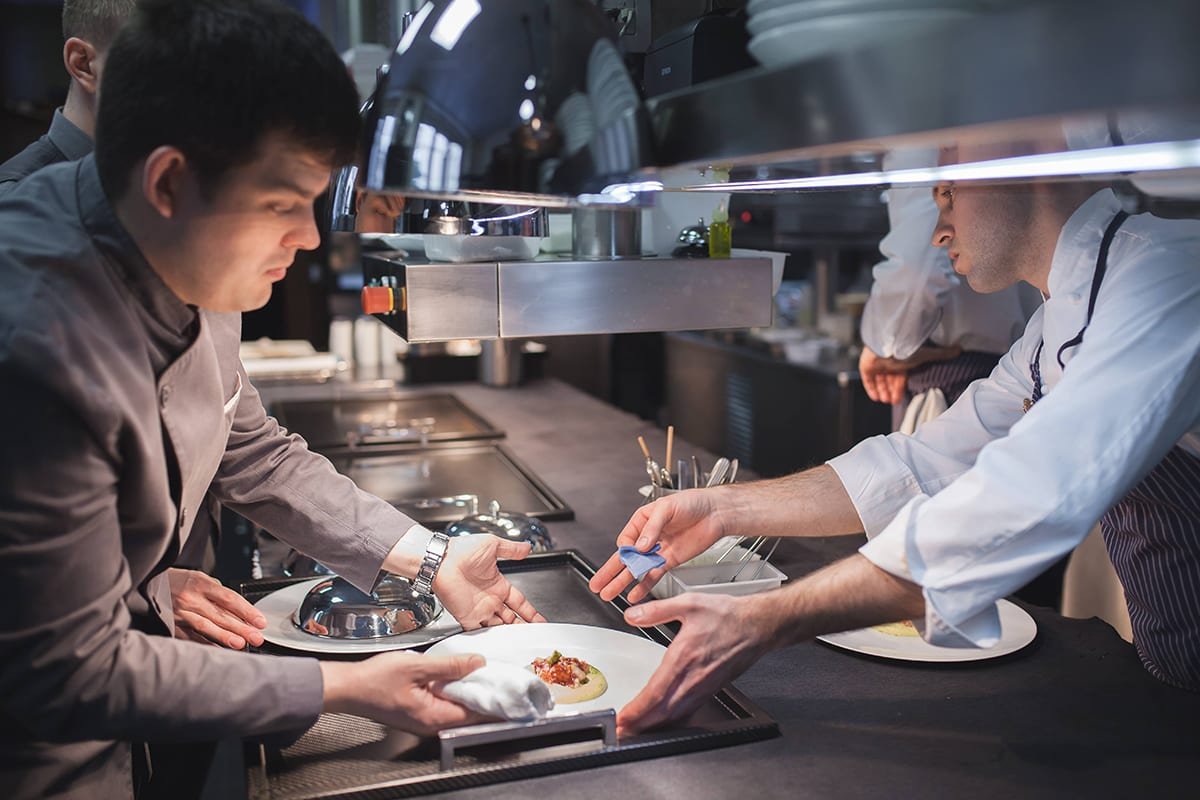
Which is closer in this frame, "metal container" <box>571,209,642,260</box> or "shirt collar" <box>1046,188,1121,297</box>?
"shirt collar" <box>1046,188,1121,297</box>

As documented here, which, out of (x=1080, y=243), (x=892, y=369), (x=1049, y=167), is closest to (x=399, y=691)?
(x=1049, y=167)

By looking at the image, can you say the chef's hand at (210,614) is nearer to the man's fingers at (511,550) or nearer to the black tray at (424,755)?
the black tray at (424,755)

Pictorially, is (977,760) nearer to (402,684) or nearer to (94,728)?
(402,684)

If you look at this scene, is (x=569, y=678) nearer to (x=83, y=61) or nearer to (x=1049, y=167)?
(x=1049, y=167)

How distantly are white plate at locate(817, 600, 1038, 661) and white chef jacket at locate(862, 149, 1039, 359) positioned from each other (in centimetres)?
166

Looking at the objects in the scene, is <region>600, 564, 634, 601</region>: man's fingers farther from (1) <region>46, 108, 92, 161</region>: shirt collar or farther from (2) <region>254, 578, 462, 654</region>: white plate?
(1) <region>46, 108, 92, 161</region>: shirt collar

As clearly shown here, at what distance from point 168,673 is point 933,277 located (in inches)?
102

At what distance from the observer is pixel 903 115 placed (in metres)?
0.75

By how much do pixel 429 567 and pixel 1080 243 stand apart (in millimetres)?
1066

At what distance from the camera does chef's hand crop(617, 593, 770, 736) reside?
127cm

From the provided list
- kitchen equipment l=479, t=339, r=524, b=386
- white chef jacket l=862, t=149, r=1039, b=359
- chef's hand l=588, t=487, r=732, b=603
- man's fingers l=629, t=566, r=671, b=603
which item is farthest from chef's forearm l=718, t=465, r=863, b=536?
kitchen equipment l=479, t=339, r=524, b=386

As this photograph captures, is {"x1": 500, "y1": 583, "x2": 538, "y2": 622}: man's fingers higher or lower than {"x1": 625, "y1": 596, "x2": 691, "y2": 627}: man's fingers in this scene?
lower

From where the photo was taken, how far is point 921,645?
155 centimetres

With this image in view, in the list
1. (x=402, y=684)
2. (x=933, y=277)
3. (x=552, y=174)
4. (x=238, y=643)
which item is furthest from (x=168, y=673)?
(x=933, y=277)
